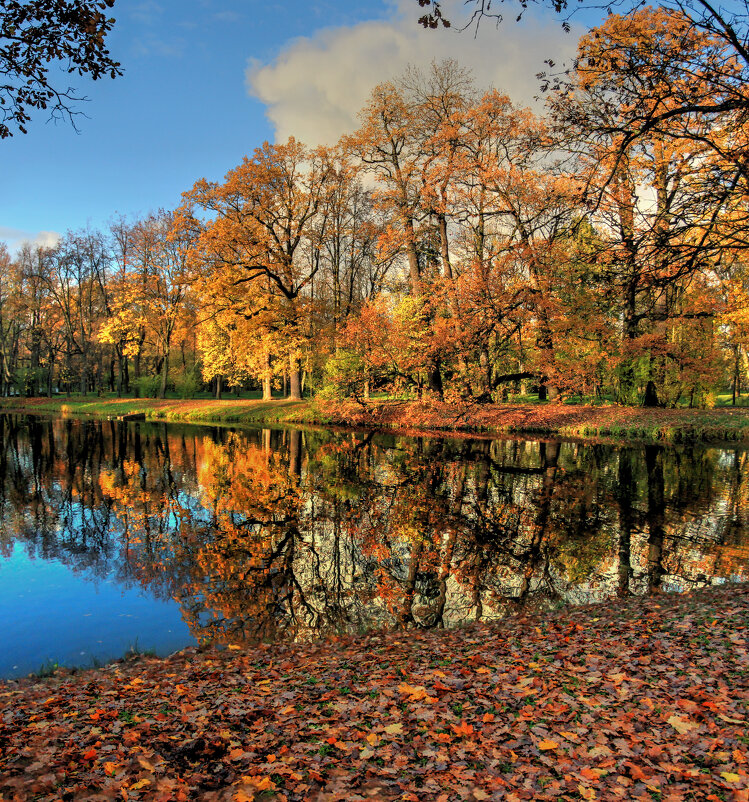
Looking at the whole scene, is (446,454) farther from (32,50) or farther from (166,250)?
(166,250)

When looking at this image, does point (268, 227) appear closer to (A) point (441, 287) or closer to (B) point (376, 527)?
(A) point (441, 287)

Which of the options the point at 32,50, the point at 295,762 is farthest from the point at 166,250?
the point at 295,762

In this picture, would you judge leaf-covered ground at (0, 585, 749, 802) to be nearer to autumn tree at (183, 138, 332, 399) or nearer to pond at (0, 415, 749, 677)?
pond at (0, 415, 749, 677)

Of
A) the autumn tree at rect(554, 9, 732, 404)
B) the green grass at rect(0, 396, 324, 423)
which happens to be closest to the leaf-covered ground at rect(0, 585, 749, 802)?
the autumn tree at rect(554, 9, 732, 404)

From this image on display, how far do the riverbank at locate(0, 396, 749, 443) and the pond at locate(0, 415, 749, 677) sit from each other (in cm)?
298

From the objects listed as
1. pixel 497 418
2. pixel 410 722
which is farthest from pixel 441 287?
pixel 410 722

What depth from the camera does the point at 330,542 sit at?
1116cm

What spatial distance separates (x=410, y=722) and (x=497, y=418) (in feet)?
79.5

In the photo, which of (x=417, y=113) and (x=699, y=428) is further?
(x=417, y=113)

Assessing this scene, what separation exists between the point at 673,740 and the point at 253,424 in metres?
32.3

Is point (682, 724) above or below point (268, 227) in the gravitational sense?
below

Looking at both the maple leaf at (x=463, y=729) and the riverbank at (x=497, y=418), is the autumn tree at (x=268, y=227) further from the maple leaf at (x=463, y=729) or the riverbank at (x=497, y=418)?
the maple leaf at (x=463, y=729)

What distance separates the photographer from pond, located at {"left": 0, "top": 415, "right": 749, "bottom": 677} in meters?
7.96

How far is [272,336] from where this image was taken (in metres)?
32.8
